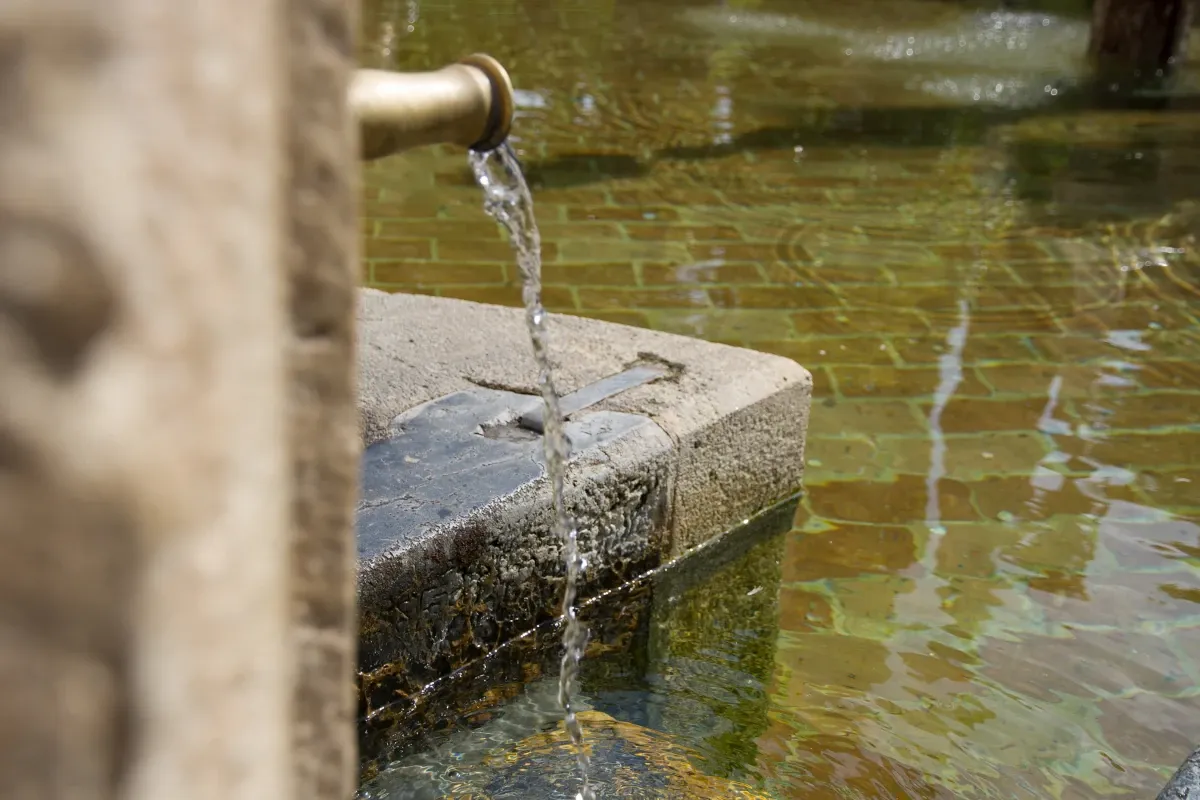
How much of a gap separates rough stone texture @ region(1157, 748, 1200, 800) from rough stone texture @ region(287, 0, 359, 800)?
1616 millimetres

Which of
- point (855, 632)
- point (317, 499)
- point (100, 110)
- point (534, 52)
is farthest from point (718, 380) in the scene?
point (534, 52)

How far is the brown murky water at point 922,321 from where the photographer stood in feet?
8.87

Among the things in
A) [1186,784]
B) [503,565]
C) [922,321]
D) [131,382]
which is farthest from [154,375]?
[922,321]

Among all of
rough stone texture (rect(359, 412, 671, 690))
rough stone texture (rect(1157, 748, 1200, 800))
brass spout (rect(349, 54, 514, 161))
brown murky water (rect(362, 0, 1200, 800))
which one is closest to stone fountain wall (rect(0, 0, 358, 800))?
brass spout (rect(349, 54, 514, 161))

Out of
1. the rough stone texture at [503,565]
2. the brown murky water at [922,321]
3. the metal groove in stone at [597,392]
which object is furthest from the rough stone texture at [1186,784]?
the metal groove in stone at [597,392]

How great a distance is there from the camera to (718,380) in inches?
125

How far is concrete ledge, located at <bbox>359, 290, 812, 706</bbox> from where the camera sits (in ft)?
8.14

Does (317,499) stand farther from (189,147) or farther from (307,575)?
(189,147)

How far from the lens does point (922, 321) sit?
4.77 metres

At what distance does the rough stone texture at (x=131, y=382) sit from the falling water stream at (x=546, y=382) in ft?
3.04

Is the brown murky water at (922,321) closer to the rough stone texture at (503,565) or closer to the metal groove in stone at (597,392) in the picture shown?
the rough stone texture at (503,565)

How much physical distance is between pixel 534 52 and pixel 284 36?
28.8 feet

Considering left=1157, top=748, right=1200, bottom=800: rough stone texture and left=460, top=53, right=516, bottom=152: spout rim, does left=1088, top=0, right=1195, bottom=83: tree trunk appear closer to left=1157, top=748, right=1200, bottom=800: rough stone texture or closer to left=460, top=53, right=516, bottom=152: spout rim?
left=1157, top=748, right=1200, bottom=800: rough stone texture

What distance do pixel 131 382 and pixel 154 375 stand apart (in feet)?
0.04
